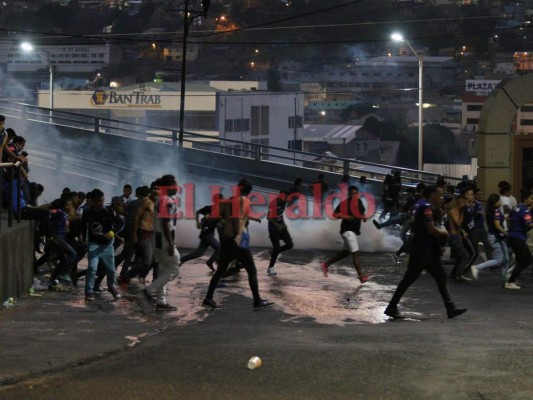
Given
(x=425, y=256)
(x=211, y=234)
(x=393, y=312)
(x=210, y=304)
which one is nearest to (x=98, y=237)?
(x=210, y=304)

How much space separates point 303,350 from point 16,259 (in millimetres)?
5137

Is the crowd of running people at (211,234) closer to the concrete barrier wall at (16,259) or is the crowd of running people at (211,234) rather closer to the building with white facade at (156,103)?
the concrete barrier wall at (16,259)

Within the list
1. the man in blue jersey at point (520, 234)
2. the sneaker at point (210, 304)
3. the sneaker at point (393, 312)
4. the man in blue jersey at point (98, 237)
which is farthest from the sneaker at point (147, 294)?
the man in blue jersey at point (520, 234)

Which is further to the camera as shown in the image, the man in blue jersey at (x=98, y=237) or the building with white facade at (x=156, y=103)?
the building with white facade at (x=156, y=103)

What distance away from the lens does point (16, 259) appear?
13672mm

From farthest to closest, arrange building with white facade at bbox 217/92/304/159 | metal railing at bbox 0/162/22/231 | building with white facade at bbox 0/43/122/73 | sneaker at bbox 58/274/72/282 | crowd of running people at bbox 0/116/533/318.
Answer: building with white facade at bbox 0/43/122/73
building with white facade at bbox 217/92/304/159
sneaker at bbox 58/274/72/282
metal railing at bbox 0/162/22/231
crowd of running people at bbox 0/116/533/318

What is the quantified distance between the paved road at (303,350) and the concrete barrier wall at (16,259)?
0.74m

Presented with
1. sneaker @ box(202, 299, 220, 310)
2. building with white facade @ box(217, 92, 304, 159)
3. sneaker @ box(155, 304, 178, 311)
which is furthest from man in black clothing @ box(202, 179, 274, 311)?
building with white facade @ box(217, 92, 304, 159)

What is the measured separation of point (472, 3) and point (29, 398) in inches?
5459

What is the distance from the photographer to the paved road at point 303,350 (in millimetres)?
8438

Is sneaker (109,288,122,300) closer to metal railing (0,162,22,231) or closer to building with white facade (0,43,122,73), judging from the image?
metal railing (0,162,22,231)

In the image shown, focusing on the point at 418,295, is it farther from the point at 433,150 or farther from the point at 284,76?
the point at 284,76

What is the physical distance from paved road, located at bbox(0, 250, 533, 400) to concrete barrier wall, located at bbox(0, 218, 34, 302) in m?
0.74

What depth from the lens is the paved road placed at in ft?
27.7
